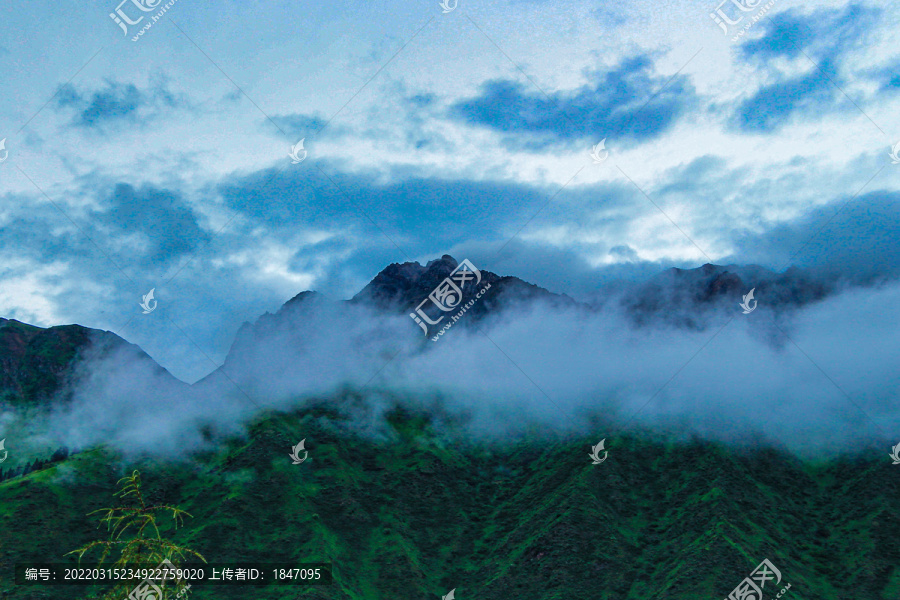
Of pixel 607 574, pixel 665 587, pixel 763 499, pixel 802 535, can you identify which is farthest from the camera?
pixel 763 499

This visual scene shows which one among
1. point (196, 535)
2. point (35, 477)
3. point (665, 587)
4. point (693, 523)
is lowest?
point (665, 587)

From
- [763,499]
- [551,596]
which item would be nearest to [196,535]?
[551,596]

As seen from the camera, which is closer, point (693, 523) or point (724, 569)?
point (724, 569)

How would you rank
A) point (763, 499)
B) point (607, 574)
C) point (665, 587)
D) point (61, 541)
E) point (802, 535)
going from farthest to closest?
point (763, 499) < point (802, 535) < point (61, 541) < point (607, 574) < point (665, 587)

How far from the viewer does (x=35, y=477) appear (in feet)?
608

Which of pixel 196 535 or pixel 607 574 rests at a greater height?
pixel 196 535

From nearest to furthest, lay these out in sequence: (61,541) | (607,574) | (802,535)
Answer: (607,574)
(61,541)
(802,535)

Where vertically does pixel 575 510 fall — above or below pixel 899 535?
above

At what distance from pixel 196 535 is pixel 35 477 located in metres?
57.0

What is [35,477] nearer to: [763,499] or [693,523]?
[693,523]

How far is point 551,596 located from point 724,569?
37660mm

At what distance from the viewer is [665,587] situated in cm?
13950

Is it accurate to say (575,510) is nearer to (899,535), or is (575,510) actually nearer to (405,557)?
(405,557)

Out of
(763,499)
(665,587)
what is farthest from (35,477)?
(763,499)
